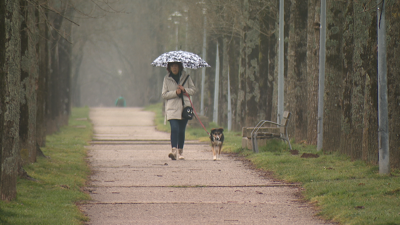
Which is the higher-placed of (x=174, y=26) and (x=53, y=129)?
(x=174, y=26)

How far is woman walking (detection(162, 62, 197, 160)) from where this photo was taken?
14.9m

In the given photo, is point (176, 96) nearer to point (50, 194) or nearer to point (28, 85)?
point (28, 85)

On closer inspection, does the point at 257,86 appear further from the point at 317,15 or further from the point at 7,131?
the point at 7,131

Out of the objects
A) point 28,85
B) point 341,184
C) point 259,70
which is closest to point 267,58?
point 259,70

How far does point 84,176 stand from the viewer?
40.2 ft

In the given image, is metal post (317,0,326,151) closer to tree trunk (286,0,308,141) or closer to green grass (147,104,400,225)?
green grass (147,104,400,225)

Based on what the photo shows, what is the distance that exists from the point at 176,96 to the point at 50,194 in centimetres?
554

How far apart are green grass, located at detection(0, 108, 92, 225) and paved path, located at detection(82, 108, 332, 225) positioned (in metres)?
0.26

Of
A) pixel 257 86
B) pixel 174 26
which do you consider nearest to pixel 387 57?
pixel 257 86

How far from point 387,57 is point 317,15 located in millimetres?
5003

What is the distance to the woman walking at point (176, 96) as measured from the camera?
14859 millimetres

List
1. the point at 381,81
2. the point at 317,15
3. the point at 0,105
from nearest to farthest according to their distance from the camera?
the point at 0,105 < the point at 381,81 < the point at 317,15

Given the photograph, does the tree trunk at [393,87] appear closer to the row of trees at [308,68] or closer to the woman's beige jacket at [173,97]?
the row of trees at [308,68]

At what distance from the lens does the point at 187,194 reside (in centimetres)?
1018
